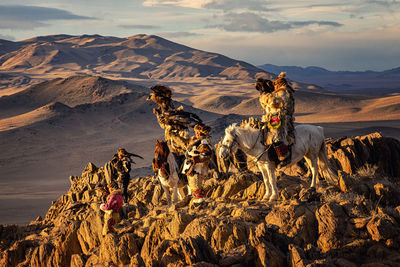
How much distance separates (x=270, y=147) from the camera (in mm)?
11500

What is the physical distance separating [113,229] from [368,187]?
17.2ft

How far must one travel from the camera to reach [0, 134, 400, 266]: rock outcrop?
7520 mm

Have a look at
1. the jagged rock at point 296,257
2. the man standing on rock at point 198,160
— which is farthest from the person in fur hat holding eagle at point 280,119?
the jagged rock at point 296,257

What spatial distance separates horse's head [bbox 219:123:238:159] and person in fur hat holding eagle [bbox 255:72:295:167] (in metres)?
0.81

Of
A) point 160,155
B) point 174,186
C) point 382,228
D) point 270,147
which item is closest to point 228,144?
point 270,147

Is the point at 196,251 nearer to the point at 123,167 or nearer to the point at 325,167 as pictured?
the point at 325,167

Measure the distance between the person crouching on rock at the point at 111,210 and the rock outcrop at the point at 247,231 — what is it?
0.19m

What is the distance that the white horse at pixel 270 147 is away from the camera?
36.6ft

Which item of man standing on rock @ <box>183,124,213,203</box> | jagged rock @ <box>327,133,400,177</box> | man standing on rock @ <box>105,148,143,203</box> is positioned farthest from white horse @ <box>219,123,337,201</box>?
man standing on rock @ <box>105,148,143,203</box>

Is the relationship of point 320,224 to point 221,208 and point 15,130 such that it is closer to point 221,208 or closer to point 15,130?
point 221,208

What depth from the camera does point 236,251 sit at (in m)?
8.07

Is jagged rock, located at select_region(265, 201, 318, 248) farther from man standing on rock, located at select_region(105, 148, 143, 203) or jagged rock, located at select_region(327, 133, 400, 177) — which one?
man standing on rock, located at select_region(105, 148, 143, 203)

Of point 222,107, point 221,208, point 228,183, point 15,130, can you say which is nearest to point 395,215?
point 221,208

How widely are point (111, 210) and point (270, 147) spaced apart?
3.61 m
